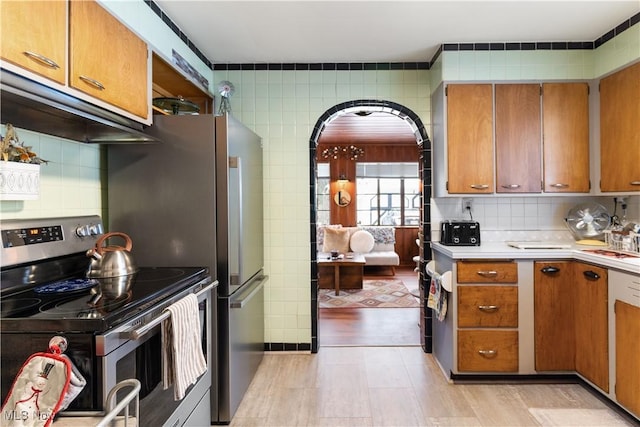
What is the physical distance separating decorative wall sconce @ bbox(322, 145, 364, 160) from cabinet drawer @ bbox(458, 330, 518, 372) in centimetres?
537

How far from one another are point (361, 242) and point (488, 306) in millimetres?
4095

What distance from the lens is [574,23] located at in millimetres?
2551

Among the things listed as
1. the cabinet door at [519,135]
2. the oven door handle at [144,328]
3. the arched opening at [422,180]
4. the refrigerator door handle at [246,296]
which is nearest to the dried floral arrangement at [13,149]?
the oven door handle at [144,328]

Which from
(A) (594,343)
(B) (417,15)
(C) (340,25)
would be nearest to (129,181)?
(C) (340,25)

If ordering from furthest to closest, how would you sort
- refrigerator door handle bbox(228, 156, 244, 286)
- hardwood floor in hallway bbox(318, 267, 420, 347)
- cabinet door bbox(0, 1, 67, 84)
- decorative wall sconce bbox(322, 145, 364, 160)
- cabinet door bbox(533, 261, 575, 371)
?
decorative wall sconce bbox(322, 145, 364, 160)
hardwood floor in hallway bbox(318, 267, 420, 347)
cabinet door bbox(533, 261, 575, 371)
refrigerator door handle bbox(228, 156, 244, 286)
cabinet door bbox(0, 1, 67, 84)

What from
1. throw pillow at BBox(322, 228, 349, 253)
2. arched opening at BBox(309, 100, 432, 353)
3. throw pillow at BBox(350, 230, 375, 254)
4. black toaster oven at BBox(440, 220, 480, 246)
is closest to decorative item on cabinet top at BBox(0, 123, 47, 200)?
arched opening at BBox(309, 100, 432, 353)

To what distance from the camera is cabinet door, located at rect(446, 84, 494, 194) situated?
2.85 m

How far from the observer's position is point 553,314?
260 cm

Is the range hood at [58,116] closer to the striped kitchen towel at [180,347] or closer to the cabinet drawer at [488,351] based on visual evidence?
the striped kitchen towel at [180,347]

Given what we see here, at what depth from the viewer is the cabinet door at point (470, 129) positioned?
2.85m

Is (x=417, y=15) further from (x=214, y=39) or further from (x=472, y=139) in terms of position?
(x=214, y=39)

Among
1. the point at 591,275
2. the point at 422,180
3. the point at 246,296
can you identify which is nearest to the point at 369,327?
the point at 422,180

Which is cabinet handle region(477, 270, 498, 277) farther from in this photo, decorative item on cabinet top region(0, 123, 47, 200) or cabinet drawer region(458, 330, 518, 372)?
decorative item on cabinet top region(0, 123, 47, 200)

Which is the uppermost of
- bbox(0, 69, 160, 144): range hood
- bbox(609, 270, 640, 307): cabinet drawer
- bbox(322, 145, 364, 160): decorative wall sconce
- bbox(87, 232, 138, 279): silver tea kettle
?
bbox(322, 145, 364, 160): decorative wall sconce
